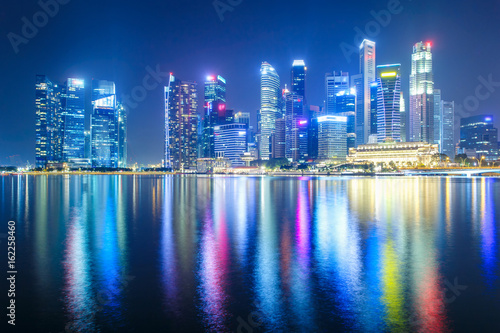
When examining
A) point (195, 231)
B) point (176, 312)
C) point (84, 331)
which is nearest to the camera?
point (84, 331)

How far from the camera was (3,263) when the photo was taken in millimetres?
14648

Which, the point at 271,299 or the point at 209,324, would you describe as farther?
the point at 271,299

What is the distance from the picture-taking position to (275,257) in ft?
49.4

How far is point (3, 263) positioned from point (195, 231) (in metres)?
9.70

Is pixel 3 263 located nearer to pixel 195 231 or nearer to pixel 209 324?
pixel 195 231

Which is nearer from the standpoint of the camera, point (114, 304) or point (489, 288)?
point (114, 304)

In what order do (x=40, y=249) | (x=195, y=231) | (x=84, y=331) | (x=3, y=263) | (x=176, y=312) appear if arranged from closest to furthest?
1. (x=84, y=331)
2. (x=176, y=312)
3. (x=3, y=263)
4. (x=40, y=249)
5. (x=195, y=231)

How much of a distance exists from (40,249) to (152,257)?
6274 millimetres

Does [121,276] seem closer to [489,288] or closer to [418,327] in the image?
[418,327]

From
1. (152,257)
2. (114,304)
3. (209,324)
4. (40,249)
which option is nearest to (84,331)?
(114,304)

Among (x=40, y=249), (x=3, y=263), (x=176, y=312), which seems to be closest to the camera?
(x=176, y=312)

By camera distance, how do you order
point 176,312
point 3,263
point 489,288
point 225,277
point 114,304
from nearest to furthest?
point 176,312 → point 114,304 → point 489,288 → point 225,277 → point 3,263

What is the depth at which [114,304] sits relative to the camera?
395 inches

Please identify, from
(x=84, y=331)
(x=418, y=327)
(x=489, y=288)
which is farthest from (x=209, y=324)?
(x=489, y=288)
